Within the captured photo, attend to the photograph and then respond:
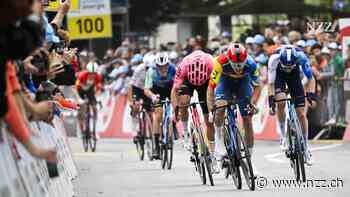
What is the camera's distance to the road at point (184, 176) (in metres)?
14.6

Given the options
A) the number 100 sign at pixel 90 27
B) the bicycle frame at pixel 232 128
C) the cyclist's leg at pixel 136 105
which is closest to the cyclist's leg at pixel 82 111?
the number 100 sign at pixel 90 27

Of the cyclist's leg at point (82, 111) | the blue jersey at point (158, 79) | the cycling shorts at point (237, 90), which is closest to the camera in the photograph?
the cycling shorts at point (237, 90)

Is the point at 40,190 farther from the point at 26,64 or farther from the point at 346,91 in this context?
the point at 346,91

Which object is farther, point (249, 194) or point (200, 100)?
point (200, 100)

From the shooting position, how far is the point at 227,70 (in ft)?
51.3

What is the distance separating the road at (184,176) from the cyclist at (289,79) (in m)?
0.88

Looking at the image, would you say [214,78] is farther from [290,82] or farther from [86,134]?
[86,134]

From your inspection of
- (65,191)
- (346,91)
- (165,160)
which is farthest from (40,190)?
(346,91)

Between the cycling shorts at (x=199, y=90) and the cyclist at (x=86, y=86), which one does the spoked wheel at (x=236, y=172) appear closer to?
the cycling shorts at (x=199, y=90)

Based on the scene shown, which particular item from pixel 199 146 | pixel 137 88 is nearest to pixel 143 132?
pixel 137 88

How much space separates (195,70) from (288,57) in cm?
167

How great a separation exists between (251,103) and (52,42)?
332cm

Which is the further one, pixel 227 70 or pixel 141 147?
pixel 141 147

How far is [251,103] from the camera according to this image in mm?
15625
